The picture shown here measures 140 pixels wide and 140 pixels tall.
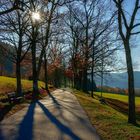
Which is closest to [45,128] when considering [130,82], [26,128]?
[26,128]

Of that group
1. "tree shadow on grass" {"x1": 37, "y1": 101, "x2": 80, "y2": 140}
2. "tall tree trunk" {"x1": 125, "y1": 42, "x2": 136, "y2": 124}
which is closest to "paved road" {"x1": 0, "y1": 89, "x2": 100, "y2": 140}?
"tree shadow on grass" {"x1": 37, "y1": 101, "x2": 80, "y2": 140}

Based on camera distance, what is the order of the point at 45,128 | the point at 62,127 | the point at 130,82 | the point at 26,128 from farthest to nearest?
the point at 130,82 < the point at 62,127 < the point at 45,128 < the point at 26,128

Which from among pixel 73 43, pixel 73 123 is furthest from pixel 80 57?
pixel 73 123

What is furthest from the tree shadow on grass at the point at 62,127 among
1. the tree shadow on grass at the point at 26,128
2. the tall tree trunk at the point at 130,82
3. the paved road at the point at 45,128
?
the tall tree trunk at the point at 130,82

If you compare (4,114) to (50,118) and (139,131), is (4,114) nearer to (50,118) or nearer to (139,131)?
(50,118)

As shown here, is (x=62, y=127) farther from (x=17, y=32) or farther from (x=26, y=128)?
(x=17, y=32)

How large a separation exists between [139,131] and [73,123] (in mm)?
2920

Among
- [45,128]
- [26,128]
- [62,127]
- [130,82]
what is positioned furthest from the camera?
[130,82]

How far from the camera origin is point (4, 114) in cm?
1725

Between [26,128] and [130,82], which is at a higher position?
[130,82]

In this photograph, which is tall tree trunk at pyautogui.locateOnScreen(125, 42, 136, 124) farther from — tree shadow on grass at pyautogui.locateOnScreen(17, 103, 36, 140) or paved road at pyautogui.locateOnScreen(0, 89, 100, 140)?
tree shadow on grass at pyautogui.locateOnScreen(17, 103, 36, 140)

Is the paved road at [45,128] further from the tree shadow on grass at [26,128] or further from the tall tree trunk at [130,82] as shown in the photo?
the tall tree trunk at [130,82]

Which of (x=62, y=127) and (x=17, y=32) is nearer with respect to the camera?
(x=62, y=127)

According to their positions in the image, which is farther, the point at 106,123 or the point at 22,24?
the point at 22,24
